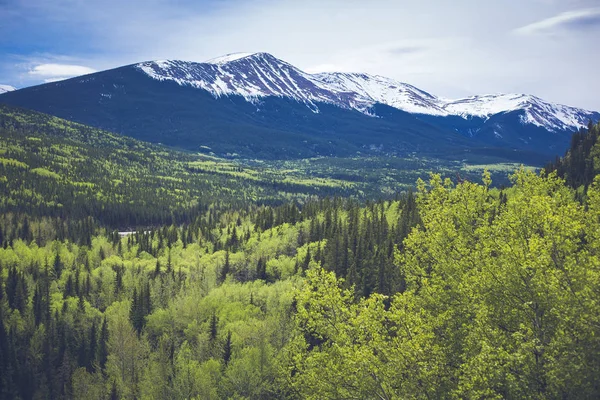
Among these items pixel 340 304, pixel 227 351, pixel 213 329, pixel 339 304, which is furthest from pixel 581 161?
pixel 339 304

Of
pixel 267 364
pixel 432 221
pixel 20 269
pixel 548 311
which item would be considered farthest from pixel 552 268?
pixel 20 269

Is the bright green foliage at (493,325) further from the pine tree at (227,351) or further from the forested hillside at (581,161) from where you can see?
the forested hillside at (581,161)

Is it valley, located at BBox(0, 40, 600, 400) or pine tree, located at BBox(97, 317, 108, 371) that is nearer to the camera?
valley, located at BBox(0, 40, 600, 400)

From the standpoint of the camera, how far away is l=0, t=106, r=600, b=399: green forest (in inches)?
942

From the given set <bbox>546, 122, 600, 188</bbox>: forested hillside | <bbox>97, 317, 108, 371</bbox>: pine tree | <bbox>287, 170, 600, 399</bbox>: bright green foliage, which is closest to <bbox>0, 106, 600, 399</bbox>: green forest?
<bbox>287, 170, 600, 399</bbox>: bright green foliage

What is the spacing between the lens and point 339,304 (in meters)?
28.7

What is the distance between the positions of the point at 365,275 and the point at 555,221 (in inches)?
3170

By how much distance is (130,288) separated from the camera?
141 m

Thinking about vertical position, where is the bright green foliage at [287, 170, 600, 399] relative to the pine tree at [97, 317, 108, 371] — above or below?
above

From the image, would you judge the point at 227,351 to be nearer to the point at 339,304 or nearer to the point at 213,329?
the point at 213,329

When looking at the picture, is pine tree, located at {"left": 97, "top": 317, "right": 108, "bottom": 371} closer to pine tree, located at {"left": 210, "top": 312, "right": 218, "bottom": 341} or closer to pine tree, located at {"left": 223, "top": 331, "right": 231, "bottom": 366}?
pine tree, located at {"left": 210, "top": 312, "right": 218, "bottom": 341}

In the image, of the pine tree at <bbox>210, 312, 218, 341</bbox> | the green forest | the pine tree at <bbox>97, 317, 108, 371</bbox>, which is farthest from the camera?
the pine tree at <bbox>97, 317, 108, 371</bbox>

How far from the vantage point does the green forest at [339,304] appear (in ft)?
78.5

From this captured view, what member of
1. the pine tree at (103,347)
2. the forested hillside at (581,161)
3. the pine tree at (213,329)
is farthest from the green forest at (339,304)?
→ the pine tree at (103,347)
